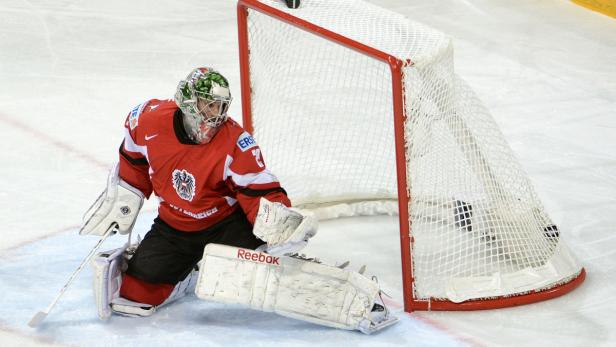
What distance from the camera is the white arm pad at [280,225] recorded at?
3.52 meters

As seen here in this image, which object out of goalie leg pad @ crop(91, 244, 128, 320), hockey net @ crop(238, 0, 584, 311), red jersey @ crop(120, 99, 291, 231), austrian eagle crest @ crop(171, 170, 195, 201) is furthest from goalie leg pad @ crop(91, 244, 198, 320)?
hockey net @ crop(238, 0, 584, 311)

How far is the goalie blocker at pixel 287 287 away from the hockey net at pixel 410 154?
0.26 meters

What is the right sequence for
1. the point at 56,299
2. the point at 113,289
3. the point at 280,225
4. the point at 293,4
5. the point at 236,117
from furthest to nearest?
1. the point at 236,117
2. the point at 293,4
3. the point at 113,289
4. the point at 56,299
5. the point at 280,225

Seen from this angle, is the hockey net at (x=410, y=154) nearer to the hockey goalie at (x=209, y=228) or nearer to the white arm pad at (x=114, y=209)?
the hockey goalie at (x=209, y=228)

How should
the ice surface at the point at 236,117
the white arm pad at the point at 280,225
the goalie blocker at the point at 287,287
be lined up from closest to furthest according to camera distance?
1. the white arm pad at the point at 280,225
2. the goalie blocker at the point at 287,287
3. the ice surface at the point at 236,117

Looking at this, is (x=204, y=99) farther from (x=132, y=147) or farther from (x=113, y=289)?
(x=113, y=289)

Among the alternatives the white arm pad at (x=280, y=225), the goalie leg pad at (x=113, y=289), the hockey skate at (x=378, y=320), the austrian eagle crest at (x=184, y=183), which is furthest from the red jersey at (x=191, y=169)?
the hockey skate at (x=378, y=320)

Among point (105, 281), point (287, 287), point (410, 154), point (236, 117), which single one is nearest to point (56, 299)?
point (105, 281)

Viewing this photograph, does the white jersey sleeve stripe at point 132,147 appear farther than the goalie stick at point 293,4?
No

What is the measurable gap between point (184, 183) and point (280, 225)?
1.30 ft

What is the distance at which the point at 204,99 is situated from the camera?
355 centimetres

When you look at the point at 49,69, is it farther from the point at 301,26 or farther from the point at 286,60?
the point at 301,26

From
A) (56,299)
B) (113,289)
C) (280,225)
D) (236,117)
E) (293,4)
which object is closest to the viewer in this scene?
(280,225)

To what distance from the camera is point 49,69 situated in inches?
251
